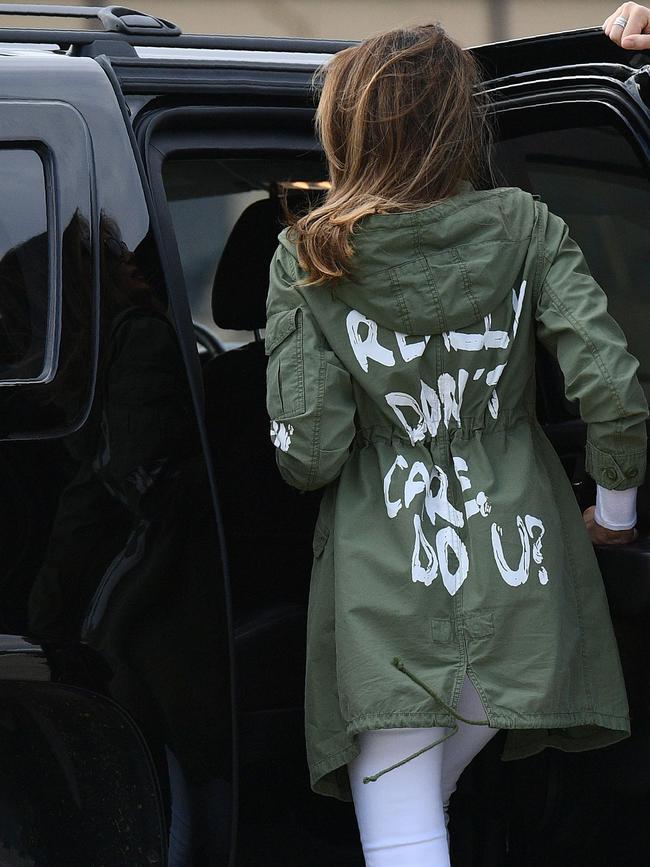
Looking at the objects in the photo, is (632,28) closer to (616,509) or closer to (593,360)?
(593,360)

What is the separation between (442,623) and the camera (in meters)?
1.64

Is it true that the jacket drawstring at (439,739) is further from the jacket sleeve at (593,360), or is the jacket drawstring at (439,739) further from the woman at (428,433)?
the jacket sleeve at (593,360)

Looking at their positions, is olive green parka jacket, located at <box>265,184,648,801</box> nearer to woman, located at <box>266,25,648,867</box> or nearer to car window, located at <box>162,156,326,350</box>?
woman, located at <box>266,25,648,867</box>

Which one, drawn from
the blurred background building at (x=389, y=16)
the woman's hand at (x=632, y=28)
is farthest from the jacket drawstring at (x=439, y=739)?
the blurred background building at (x=389, y=16)

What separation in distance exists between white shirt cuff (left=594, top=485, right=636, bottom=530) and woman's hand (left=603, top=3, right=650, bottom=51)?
26.3 inches

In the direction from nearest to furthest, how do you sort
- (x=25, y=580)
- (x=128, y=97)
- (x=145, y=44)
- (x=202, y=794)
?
1. (x=25, y=580)
2. (x=202, y=794)
3. (x=128, y=97)
4. (x=145, y=44)

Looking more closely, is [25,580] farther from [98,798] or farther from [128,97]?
[128,97]

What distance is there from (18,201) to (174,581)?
0.58m

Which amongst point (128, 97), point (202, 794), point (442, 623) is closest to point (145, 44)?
point (128, 97)

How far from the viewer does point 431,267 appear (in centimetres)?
164

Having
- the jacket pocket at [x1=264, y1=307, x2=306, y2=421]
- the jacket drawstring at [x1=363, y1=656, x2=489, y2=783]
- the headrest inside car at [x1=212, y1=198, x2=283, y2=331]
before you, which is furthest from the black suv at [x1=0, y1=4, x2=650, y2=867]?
the headrest inside car at [x1=212, y1=198, x2=283, y2=331]

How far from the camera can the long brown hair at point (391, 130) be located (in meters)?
1.64

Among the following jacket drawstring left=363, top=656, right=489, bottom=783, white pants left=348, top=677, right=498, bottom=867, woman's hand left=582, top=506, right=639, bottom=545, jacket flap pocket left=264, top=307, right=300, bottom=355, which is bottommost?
white pants left=348, top=677, right=498, bottom=867

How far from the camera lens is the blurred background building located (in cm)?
934
